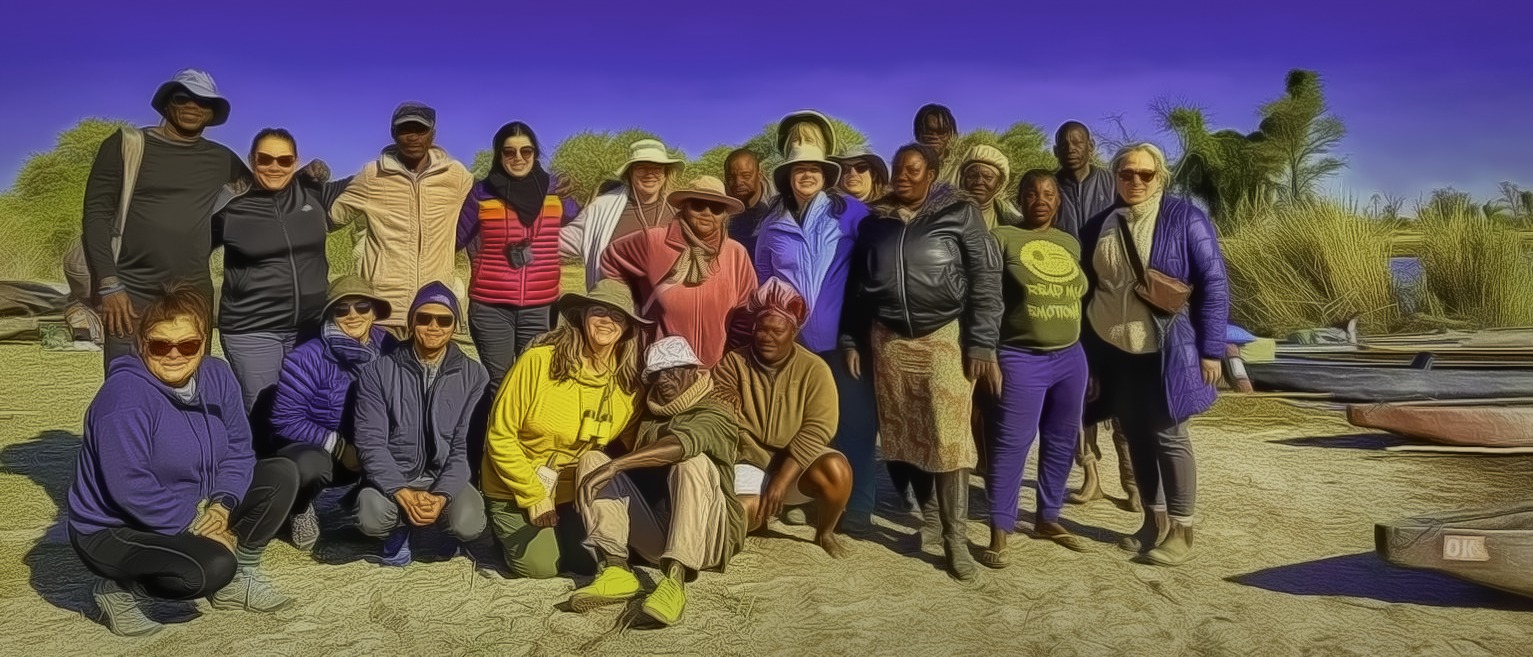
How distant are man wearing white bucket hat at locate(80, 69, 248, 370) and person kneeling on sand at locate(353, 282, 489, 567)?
40.6 inches

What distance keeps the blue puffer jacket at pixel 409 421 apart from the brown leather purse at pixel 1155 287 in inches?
113

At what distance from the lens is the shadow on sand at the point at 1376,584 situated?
427 centimetres

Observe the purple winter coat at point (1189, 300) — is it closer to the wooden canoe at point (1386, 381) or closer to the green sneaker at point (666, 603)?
the green sneaker at point (666, 603)

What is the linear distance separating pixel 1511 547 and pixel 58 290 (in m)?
16.7

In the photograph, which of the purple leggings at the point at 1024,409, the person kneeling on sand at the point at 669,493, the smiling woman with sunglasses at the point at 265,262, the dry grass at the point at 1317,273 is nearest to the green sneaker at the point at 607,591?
the person kneeling on sand at the point at 669,493

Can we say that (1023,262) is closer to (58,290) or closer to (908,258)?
(908,258)

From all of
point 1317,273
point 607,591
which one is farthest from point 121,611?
point 1317,273

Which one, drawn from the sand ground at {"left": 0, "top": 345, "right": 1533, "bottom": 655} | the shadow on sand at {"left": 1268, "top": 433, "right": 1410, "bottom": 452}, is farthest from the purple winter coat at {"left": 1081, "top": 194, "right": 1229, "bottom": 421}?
the shadow on sand at {"left": 1268, "top": 433, "right": 1410, "bottom": 452}

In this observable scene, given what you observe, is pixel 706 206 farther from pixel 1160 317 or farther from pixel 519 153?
pixel 1160 317

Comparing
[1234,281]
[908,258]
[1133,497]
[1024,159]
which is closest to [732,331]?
[908,258]

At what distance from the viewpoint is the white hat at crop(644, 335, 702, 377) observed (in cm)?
412

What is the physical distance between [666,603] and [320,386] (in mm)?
1829

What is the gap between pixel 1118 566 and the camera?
472cm

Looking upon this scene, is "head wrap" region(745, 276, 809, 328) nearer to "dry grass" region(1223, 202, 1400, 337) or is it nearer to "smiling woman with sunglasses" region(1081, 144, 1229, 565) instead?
"smiling woman with sunglasses" region(1081, 144, 1229, 565)
